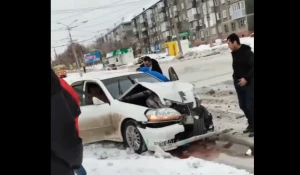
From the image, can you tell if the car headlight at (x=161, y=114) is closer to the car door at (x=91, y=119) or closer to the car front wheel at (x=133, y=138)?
the car front wheel at (x=133, y=138)

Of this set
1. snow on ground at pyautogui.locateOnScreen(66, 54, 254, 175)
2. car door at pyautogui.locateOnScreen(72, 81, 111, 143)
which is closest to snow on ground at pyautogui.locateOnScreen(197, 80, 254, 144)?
snow on ground at pyautogui.locateOnScreen(66, 54, 254, 175)

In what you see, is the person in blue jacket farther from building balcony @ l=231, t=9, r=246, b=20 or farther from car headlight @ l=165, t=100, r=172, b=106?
building balcony @ l=231, t=9, r=246, b=20

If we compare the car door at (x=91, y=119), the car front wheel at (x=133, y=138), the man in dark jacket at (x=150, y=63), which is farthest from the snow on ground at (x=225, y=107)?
the car door at (x=91, y=119)

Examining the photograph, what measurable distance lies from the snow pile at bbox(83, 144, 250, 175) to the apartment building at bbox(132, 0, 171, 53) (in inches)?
23.6

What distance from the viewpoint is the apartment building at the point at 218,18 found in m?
1.56

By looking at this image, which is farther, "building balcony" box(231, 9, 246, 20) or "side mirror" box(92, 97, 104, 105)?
"side mirror" box(92, 97, 104, 105)

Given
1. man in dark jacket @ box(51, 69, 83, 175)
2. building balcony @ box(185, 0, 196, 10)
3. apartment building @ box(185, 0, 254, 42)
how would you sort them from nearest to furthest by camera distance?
man in dark jacket @ box(51, 69, 83, 175) → apartment building @ box(185, 0, 254, 42) → building balcony @ box(185, 0, 196, 10)

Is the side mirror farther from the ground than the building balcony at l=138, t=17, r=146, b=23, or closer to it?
closer to it

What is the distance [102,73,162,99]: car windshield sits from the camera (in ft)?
5.55

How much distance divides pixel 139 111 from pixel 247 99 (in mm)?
576

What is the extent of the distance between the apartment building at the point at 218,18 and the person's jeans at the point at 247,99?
0.89ft
